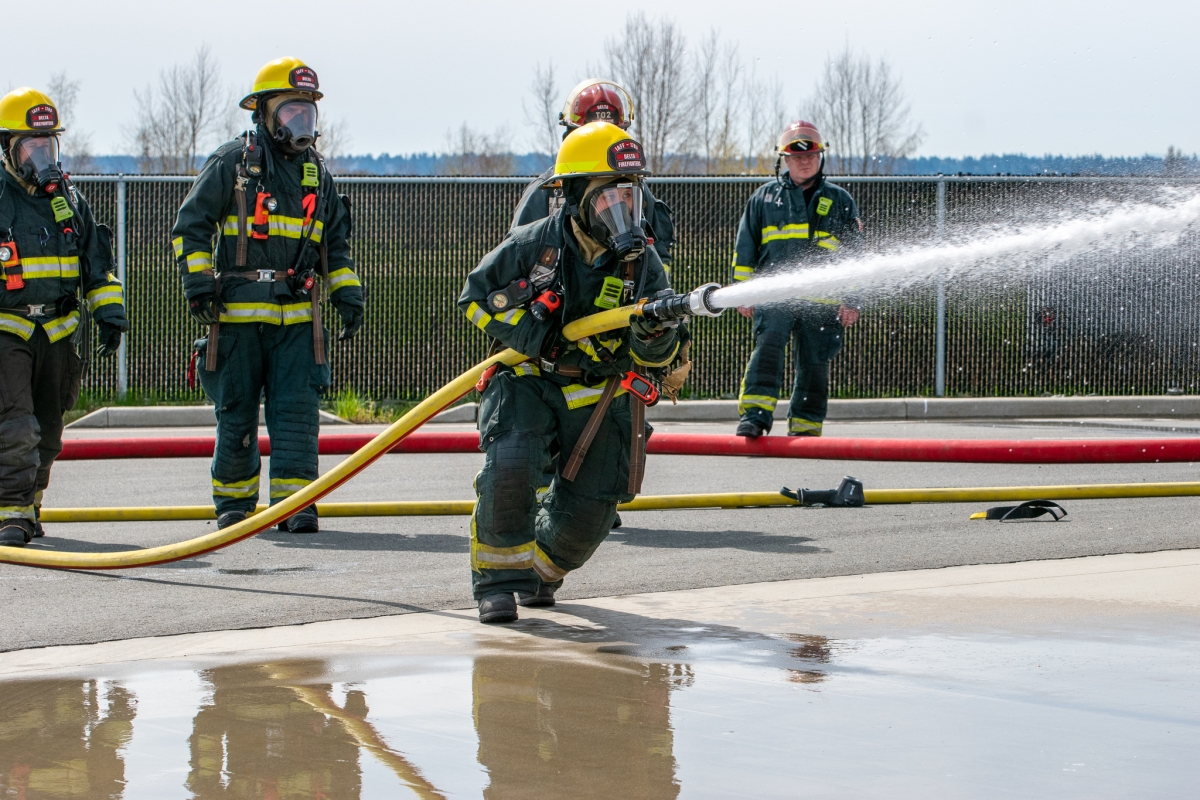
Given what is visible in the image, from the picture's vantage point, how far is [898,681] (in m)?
3.70

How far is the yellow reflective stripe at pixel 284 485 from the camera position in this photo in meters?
6.65

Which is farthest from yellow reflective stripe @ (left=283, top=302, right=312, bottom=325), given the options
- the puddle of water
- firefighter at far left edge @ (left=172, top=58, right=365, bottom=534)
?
the puddle of water

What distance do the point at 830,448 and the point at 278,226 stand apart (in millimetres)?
3614

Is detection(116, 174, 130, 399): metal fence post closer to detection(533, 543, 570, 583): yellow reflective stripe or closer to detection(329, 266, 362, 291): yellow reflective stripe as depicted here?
detection(329, 266, 362, 291): yellow reflective stripe

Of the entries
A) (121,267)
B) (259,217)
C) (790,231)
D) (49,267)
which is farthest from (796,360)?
(121,267)

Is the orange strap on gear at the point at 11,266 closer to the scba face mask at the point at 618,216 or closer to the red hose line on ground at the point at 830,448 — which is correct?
the red hose line on ground at the point at 830,448

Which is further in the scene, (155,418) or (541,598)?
(155,418)

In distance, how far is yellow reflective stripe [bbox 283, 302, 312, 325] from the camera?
676 cm

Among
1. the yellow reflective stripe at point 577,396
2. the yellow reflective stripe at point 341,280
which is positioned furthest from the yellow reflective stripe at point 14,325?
the yellow reflective stripe at point 577,396

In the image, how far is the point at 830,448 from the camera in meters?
8.75

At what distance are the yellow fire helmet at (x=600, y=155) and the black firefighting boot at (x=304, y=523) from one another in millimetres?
2526

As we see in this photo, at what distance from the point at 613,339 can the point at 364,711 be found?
172cm

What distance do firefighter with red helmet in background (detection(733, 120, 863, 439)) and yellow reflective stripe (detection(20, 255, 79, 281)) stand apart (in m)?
4.22

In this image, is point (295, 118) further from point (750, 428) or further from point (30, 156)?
point (750, 428)
